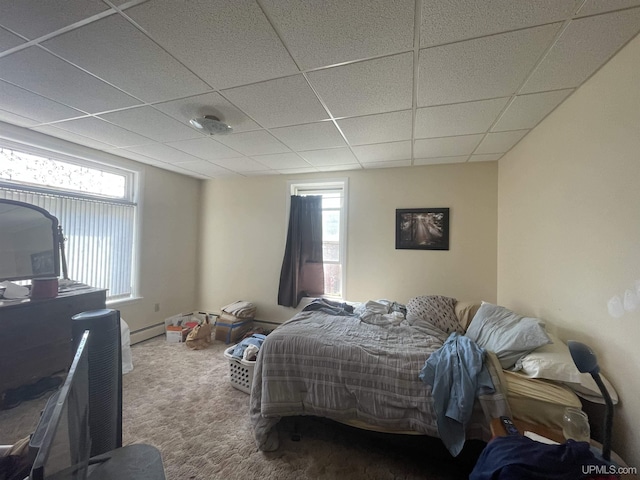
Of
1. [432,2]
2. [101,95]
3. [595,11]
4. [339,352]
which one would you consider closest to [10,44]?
[101,95]

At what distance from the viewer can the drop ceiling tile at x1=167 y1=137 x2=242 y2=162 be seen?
2627 mm

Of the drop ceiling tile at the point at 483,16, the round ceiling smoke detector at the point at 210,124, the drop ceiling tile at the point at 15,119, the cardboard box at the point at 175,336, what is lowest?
the cardboard box at the point at 175,336

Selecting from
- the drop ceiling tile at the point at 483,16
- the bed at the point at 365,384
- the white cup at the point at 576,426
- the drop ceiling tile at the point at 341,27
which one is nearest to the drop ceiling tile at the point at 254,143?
the drop ceiling tile at the point at 341,27

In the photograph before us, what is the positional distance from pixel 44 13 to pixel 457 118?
254 centimetres

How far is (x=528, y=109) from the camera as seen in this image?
1854 mm

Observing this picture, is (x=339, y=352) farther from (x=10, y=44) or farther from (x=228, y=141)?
(x=10, y=44)

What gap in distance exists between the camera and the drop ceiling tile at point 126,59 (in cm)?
124

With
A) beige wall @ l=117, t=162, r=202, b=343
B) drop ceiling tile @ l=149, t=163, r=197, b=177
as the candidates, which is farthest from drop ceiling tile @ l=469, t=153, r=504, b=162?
beige wall @ l=117, t=162, r=202, b=343

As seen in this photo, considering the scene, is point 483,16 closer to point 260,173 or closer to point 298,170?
point 298,170

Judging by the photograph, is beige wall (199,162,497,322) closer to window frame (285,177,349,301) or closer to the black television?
window frame (285,177,349,301)

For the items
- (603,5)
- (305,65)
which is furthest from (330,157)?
(603,5)

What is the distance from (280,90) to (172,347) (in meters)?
3.42

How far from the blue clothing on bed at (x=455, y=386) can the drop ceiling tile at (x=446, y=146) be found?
1.90m

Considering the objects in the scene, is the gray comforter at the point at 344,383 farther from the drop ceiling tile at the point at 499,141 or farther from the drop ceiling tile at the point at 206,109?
the drop ceiling tile at the point at 499,141
